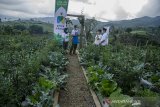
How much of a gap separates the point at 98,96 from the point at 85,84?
180 centimetres

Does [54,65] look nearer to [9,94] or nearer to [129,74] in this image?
[129,74]

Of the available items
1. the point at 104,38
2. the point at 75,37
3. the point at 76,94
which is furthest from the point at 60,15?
the point at 76,94

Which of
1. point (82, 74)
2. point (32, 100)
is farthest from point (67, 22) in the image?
point (32, 100)

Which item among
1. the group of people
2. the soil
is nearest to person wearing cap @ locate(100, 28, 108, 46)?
the group of people

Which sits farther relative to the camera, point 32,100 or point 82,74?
point 82,74

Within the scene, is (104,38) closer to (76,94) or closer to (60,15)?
(60,15)

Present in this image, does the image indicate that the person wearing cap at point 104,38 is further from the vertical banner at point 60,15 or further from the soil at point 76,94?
the soil at point 76,94

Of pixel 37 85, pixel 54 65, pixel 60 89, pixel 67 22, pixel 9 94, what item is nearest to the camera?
pixel 9 94

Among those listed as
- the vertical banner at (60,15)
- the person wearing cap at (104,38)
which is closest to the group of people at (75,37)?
the person wearing cap at (104,38)

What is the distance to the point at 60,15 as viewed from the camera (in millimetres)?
15617

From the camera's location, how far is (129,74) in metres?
7.75

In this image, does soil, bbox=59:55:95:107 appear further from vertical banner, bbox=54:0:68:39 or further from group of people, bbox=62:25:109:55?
vertical banner, bbox=54:0:68:39

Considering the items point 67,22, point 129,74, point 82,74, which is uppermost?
point 67,22

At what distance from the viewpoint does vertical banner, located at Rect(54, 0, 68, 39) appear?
50.8 ft
